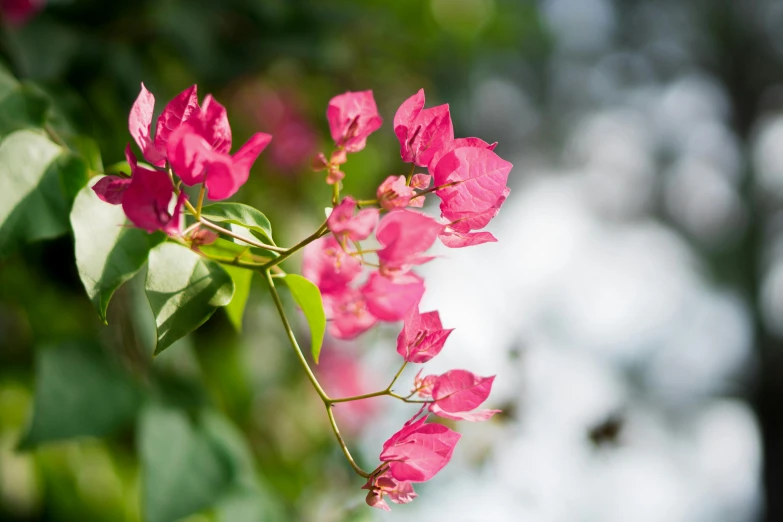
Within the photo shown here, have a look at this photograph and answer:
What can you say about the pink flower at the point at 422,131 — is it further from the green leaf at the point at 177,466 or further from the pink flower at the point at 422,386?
the green leaf at the point at 177,466

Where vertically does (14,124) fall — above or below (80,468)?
above

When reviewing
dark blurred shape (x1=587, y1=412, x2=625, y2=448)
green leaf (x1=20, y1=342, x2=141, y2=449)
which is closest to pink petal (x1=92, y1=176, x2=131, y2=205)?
green leaf (x1=20, y1=342, x2=141, y2=449)

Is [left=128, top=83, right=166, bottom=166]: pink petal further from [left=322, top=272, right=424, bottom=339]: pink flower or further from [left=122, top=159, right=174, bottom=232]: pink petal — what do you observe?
[left=322, top=272, right=424, bottom=339]: pink flower

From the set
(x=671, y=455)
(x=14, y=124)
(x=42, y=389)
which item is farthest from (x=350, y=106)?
(x=671, y=455)

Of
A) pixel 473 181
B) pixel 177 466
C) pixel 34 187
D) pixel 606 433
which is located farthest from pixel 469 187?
pixel 606 433

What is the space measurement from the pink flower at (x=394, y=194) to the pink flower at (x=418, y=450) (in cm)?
11

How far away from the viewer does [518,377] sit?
0.68 m

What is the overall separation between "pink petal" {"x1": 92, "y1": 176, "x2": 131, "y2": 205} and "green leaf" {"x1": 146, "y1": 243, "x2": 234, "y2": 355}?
3 centimetres

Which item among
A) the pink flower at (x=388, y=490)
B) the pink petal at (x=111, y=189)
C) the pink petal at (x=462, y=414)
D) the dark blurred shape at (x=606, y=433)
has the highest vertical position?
the pink petal at (x=111, y=189)

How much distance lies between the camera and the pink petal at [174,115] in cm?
29

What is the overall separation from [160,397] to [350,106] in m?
0.39

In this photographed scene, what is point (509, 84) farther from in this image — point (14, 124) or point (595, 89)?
point (14, 124)

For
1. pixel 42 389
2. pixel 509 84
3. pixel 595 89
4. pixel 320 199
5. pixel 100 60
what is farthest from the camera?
pixel 595 89

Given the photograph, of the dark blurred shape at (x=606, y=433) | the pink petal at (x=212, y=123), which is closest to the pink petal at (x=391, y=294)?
the pink petal at (x=212, y=123)
